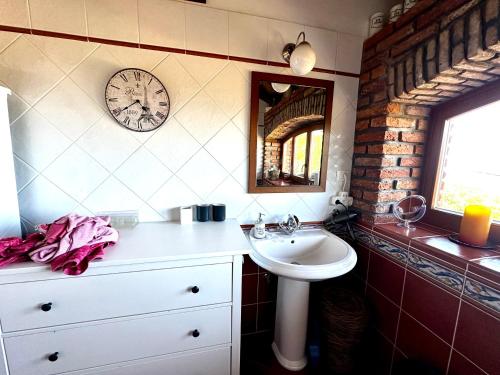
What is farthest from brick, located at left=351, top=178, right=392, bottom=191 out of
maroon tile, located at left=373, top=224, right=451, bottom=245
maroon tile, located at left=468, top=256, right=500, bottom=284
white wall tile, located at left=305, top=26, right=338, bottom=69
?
white wall tile, located at left=305, top=26, right=338, bottom=69

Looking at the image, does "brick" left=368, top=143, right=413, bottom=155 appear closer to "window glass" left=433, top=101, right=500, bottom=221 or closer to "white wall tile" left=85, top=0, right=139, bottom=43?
"window glass" left=433, top=101, right=500, bottom=221

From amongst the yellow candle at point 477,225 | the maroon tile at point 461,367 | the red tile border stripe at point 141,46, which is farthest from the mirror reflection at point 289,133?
the maroon tile at point 461,367

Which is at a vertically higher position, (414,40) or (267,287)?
(414,40)

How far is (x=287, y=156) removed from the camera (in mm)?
1393

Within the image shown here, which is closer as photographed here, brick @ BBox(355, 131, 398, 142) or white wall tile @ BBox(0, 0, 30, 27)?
white wall tile @ BBox(0, 0, 30, 27)

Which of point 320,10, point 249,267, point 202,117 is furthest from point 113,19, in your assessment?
point 249,267

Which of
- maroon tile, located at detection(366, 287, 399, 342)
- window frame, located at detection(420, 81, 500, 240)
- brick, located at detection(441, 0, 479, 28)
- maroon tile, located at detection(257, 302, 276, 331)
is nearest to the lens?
brick, located at detection(441, 0, 479, 28)

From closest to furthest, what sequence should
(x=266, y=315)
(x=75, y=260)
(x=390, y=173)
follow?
(x=75, y=260) < (x=390, y=173) < (x=266, y=315)

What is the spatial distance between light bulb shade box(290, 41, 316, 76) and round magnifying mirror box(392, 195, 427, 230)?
968mm

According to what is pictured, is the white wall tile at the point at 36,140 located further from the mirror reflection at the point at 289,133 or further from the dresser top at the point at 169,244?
the mirror reflection at the point at 289,133

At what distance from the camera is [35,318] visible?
2.72 ft

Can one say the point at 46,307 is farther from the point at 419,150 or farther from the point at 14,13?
the point at 419,150

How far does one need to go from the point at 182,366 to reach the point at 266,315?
69 centimetres

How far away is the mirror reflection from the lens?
134 centimetres
